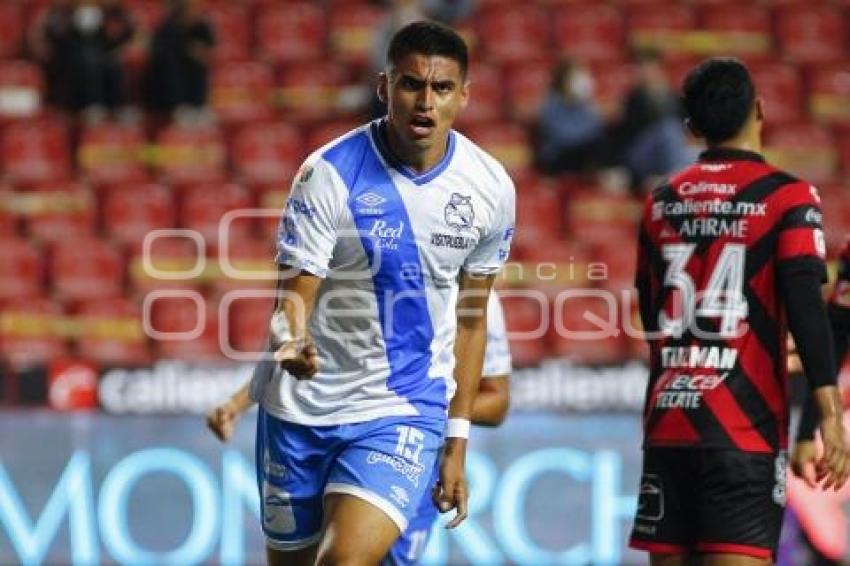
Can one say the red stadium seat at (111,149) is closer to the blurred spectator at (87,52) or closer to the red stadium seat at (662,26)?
the blurred spectator at (87,52)

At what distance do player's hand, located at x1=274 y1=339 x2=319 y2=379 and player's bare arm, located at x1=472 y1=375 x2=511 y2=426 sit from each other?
1366mm

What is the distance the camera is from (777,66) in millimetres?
13281

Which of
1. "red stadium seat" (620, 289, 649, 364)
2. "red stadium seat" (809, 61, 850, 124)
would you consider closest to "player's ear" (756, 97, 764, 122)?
"red stadium seat" (620, 289, 649, 364)

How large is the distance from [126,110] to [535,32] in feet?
10.7

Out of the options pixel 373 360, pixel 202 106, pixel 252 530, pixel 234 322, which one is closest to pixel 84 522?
pixel 252 530

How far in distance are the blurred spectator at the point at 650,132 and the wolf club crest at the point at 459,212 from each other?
22.7 ft

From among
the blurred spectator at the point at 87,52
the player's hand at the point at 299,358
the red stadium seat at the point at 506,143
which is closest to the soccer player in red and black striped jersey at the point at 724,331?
the player's hand at the point at 299,358

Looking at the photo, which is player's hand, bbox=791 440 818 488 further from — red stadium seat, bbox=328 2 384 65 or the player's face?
red stadium seat, bbox=328 2 384 65

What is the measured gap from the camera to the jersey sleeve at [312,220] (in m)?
4.55

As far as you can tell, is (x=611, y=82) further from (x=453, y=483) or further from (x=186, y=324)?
(x=453, y=483)

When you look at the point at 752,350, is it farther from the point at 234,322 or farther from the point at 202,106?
the point at 202,106

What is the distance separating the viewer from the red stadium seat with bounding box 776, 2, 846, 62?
13.8 metres

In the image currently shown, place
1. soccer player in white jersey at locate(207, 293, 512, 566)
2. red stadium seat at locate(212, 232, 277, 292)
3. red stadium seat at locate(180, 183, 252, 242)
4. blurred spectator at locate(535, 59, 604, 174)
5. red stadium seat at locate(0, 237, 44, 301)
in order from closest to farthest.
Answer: soccer player in white jersey at locate(207, 293, 512, 566) → red stadium seat at locate(212, 232, 277, 292) → red stadium seat at locate(0, 237, 44, 301) → red stadium seat at locate(180, 183, 252, 242) → blurred spectator at locate(535, 59, 604, 174)

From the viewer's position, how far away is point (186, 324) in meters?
10.3
